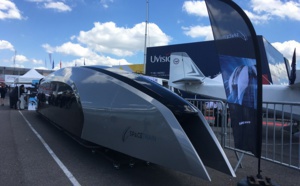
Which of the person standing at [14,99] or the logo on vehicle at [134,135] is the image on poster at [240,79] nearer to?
the logo on vehicle at [134,135]

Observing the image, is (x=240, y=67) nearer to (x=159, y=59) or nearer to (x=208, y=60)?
(x=208, y=60)

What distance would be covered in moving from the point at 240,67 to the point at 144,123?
5.45 ft

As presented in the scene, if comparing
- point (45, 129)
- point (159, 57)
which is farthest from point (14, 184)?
point (159, 57)

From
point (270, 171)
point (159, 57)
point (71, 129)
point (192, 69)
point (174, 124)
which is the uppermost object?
point (159, 57)

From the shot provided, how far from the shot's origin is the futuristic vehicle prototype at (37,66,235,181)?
3936 millimetres

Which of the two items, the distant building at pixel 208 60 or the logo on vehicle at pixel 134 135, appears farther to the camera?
the distant building at pixel 208 60

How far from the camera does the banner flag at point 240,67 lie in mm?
3881

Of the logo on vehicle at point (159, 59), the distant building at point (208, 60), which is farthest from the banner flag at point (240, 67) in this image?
the logo on vehicle at point (159, 59)

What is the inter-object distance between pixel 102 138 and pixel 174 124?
172 cm

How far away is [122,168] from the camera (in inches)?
208

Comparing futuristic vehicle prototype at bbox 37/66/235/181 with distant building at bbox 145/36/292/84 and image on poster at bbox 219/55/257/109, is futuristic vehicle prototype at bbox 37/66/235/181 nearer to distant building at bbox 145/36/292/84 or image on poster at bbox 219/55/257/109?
image on poster at bbox 219/55/257/109

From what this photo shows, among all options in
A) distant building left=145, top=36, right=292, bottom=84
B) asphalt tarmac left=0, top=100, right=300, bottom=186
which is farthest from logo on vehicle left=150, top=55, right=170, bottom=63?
asphalt tarmac left=0, top=100, right=300, bottom=186

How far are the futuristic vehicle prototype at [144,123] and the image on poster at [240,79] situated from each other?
2.26 feet

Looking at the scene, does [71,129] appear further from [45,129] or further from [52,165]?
[45,129]
